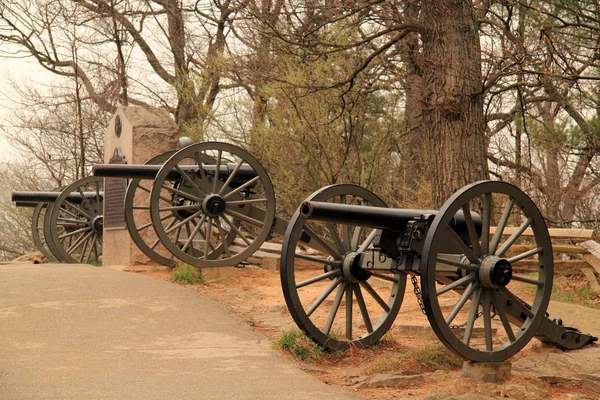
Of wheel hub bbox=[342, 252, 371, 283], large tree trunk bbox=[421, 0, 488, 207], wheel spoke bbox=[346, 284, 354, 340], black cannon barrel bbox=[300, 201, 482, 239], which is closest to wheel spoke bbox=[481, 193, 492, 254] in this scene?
black cannon barrel bbox=[300, 201, 482, 239]

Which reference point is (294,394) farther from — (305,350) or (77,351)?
(77,351)

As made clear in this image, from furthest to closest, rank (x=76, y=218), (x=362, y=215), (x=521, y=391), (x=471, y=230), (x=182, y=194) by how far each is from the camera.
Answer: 1. (x=76, y=218)
2. (x=182, y=194)
3. (x=362, y=215)
4. (x=471, y=230)
5. (x=521, y=391)

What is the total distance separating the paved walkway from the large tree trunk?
3286 millimetres

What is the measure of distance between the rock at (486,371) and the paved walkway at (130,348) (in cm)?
87

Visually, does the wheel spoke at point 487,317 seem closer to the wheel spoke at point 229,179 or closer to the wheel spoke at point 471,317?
the wheel spoke at point 471,317

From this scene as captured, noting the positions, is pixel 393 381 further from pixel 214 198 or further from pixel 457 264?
pixel 214 198

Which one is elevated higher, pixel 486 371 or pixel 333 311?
pixel 333 311

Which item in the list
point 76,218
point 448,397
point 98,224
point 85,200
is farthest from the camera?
point 76,218

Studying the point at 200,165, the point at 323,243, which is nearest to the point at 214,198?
the point at 200,165

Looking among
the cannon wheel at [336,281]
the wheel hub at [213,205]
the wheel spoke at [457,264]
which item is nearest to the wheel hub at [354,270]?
the cannon wheel at [336,281]

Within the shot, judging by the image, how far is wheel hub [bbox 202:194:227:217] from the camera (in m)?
8.98

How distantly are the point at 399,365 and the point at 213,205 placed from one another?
379 centimetres

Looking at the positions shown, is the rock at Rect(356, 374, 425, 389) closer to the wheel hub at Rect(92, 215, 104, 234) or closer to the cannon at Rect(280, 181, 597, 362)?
the cannon at Rect(280, 181, 597, 362)

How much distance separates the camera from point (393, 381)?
5.43 metres
